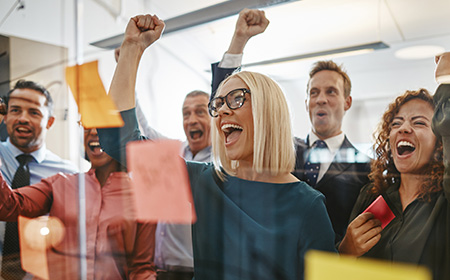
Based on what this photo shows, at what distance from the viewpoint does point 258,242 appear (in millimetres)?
1048

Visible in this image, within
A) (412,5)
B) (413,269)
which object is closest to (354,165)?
(413,269)

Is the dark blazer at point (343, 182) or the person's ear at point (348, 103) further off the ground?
the person's ear at point (348, 103)

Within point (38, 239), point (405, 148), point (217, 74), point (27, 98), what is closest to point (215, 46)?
point (217, 74)

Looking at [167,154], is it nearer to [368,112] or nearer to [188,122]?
[188,122]

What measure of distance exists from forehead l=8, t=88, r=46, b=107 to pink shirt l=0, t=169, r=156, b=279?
38 cm

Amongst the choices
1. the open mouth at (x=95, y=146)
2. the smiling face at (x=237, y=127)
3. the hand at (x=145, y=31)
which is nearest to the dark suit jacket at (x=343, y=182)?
the smiling face at (x=237, y=127)

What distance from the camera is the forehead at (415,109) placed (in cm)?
81

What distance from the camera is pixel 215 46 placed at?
1.19m

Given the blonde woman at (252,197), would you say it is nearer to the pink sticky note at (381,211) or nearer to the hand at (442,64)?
the pink sticky note at (381,211)

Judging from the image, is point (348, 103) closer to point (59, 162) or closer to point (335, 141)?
point (335, 141)

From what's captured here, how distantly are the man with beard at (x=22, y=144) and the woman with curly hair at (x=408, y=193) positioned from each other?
1.53 metres

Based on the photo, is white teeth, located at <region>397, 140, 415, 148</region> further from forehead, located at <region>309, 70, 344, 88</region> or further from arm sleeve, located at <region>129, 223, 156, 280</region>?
arm sleeve, located at <region>129, 223, 156, 280</region>

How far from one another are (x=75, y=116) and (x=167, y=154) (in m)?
0.69

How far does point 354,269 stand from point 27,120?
169 cm
